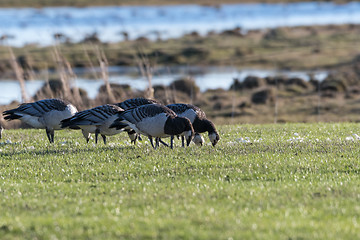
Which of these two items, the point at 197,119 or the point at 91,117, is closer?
the point at 91,117

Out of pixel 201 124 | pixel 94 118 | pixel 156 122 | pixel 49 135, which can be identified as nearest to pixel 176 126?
pixel 156 122

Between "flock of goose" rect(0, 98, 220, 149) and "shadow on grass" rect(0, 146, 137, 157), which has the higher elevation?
"flock of goose" rect(0, 98, 220, 149)

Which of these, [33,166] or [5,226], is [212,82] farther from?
[5,226]

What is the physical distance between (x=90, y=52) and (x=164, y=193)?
52927 millimetres

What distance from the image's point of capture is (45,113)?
17453mm

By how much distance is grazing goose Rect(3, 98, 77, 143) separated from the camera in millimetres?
17438

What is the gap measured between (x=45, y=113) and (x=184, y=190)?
299 inches

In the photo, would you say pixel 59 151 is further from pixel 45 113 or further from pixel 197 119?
pixel 197 119

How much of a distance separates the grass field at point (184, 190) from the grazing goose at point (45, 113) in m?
0.69

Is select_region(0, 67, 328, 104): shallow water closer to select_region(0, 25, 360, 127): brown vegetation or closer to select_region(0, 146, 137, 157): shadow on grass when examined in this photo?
select_region(0, 25, 360, 127): brown vegetation

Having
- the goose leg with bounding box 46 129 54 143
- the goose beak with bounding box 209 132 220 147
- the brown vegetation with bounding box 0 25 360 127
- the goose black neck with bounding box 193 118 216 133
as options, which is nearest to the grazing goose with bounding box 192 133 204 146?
the goose beak with bounding box 209 132 220 147

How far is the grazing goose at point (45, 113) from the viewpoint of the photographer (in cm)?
1744

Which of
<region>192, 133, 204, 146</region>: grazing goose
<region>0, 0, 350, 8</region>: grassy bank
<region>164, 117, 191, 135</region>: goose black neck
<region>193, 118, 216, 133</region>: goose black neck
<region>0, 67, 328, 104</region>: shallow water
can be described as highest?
<region>0, 0, 350, 8</region>: grassy bank

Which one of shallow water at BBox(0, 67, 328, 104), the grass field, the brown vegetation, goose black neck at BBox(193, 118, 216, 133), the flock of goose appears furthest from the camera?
shallow water at BBox(0, 67, 328, 104)
